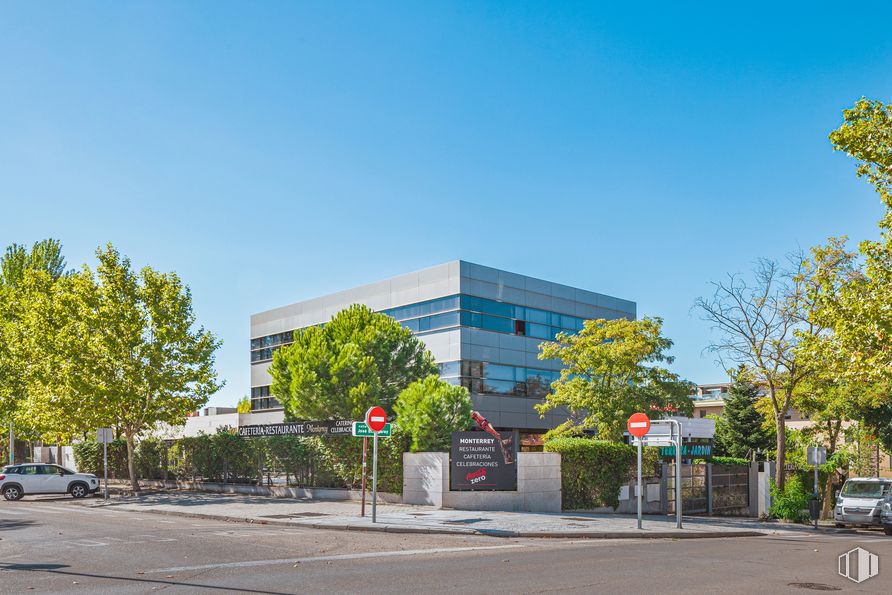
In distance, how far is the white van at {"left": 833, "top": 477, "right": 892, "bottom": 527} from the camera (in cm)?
Result: 2727

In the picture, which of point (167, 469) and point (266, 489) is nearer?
point (266, 489)

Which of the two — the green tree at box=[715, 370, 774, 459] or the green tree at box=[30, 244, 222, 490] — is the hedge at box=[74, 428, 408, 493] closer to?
the green tree at box=[30, 244, 222, 490]

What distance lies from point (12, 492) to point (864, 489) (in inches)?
1239

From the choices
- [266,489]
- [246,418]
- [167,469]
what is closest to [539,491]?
[266,489]

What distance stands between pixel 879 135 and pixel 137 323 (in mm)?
26176

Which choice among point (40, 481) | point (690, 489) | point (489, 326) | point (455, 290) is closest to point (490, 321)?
point (489, 326)

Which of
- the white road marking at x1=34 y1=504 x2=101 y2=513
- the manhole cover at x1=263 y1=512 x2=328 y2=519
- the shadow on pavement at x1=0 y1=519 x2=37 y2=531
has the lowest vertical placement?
the white road marking at x1=34 y1=504 x2=101 y2=513

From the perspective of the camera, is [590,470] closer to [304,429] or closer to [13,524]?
[304,429]

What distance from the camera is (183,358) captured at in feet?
107

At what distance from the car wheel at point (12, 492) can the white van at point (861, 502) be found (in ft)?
98.3

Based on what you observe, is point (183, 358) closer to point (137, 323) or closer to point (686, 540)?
point (137, 323)

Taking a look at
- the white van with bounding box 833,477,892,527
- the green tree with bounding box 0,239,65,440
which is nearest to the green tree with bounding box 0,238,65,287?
the green tree with bounding box 0,239,65,440

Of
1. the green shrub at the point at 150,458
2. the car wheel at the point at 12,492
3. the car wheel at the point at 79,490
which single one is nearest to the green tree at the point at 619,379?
the green shrub at the point at 150,458

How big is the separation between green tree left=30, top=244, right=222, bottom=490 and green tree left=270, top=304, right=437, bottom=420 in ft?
13.2
